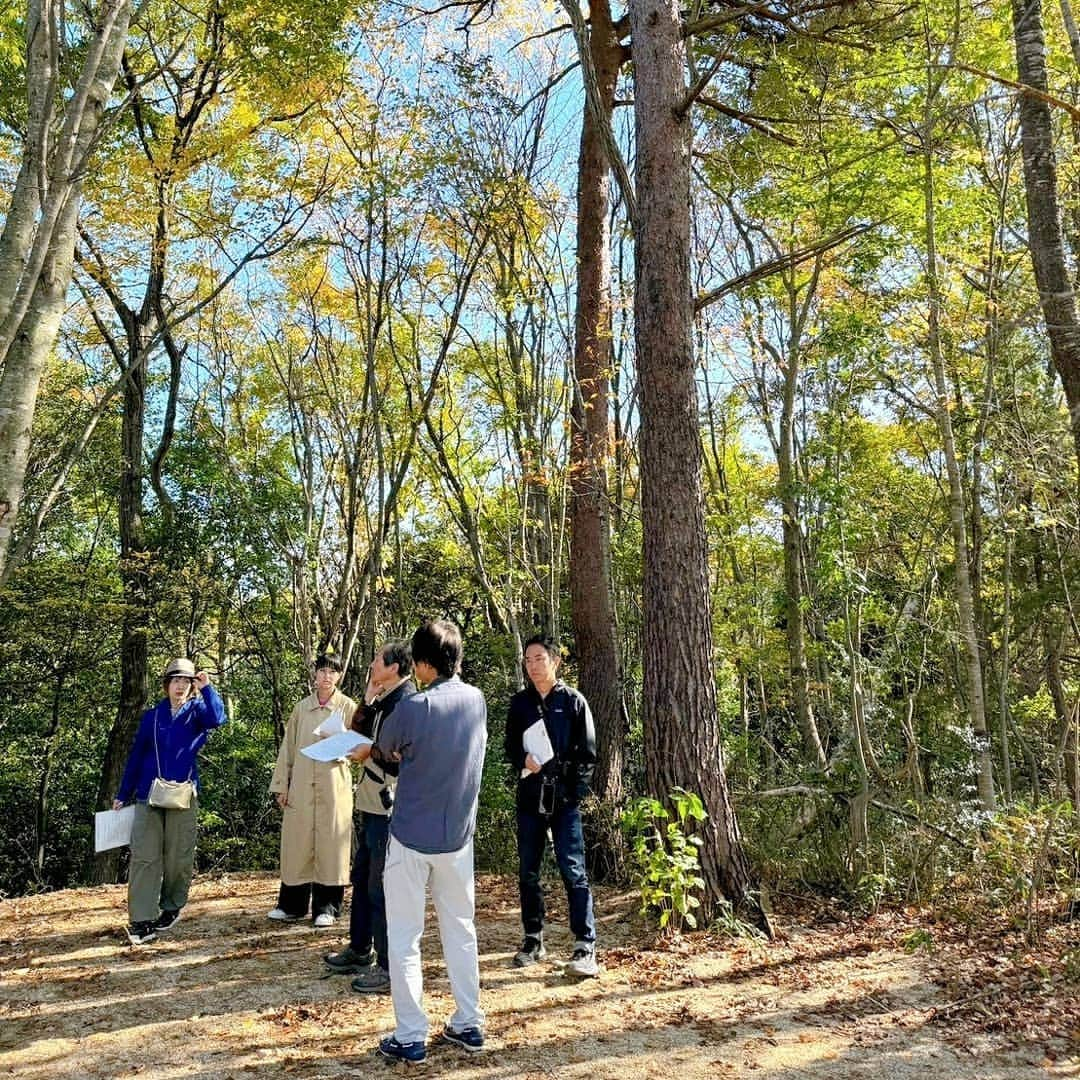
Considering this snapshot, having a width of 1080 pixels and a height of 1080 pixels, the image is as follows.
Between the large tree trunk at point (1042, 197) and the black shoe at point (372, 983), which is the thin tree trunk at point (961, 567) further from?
the black shoe at point (372, 983)

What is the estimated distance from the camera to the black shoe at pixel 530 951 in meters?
4.39

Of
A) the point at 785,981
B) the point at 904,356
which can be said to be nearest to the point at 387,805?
the point at 785,981

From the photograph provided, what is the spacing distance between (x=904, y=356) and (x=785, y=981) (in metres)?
6.48

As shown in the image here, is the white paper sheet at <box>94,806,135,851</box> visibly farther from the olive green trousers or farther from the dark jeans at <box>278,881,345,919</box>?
the dark jeans at <box>278,881,345,919</box>

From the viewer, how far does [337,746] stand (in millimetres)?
3627

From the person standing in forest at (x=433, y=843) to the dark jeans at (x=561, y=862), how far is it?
1.02 m

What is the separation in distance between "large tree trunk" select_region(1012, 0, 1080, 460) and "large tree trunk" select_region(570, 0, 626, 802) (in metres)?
3.11

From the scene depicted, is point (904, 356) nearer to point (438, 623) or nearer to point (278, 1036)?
point (438, 623)

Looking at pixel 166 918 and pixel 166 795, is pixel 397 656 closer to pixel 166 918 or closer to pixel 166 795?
pixel 166 795

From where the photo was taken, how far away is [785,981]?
425cm

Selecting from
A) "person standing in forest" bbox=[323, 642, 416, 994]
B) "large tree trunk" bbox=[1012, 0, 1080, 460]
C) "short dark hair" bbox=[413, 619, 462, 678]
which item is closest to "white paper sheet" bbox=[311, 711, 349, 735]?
"person standing in forest" bbox=[323, 642, 416, 994]

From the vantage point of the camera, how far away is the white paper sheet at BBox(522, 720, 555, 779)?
4199 millimetres

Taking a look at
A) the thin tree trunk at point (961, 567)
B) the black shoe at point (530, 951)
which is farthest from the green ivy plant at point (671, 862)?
the thin tree trunk at point (961, 567)

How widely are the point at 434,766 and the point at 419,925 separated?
0.58 meters
